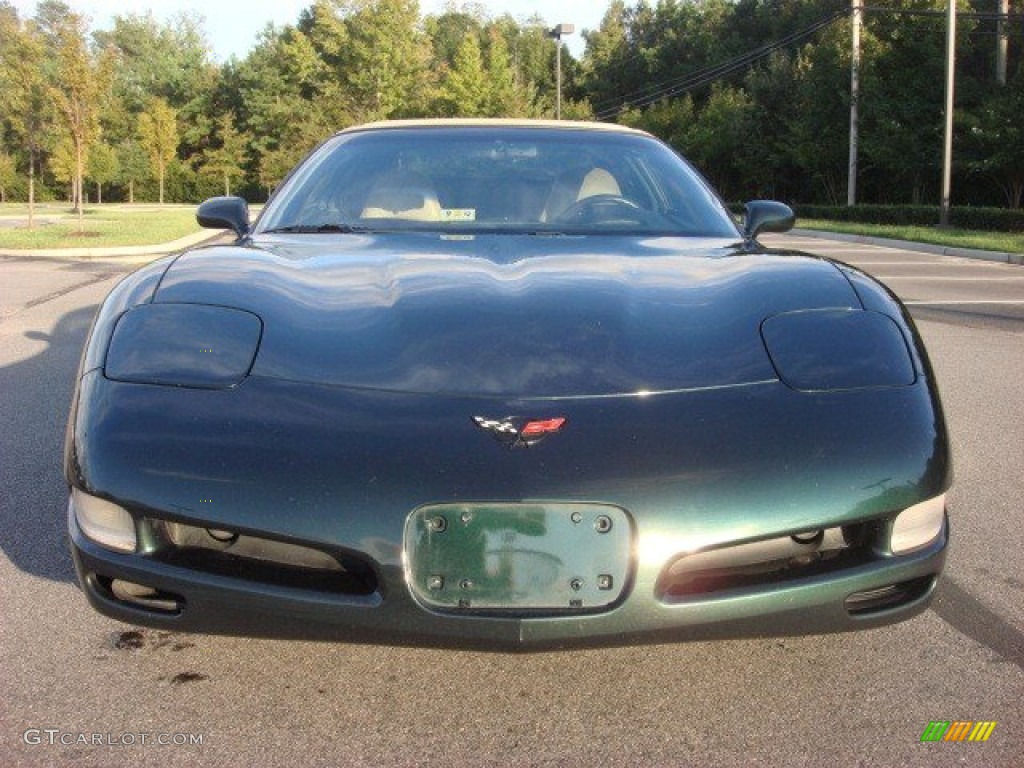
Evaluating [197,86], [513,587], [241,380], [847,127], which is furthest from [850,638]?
[197,86]

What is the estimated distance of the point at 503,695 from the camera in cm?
232

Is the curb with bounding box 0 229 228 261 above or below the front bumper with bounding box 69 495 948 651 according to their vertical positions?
above

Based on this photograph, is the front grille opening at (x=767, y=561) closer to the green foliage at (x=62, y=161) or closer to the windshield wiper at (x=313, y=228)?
the windshield wiper at (x=313, y=228)

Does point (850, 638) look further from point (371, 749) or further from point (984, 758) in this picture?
point (371, 749)

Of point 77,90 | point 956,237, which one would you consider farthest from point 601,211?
point 77,90

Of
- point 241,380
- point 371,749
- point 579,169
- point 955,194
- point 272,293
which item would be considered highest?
point 955,194

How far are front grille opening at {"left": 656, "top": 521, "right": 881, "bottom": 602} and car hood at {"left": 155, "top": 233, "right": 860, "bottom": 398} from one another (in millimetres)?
345

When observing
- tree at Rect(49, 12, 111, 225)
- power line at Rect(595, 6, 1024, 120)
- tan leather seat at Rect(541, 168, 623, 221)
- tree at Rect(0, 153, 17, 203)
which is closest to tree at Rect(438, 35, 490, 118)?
power line at Rect(595, 6, 1024, 120)

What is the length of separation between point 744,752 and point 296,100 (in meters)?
59.3

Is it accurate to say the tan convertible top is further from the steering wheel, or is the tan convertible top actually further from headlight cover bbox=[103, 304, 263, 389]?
headlight cover bbox=[103, 304, 263, 389]

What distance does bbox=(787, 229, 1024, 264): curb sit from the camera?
58.4 ft

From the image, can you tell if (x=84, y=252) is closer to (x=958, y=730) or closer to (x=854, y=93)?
(x=958, y=730)

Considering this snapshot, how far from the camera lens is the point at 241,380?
7.00 ft

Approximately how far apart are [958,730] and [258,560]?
1.47 metres
